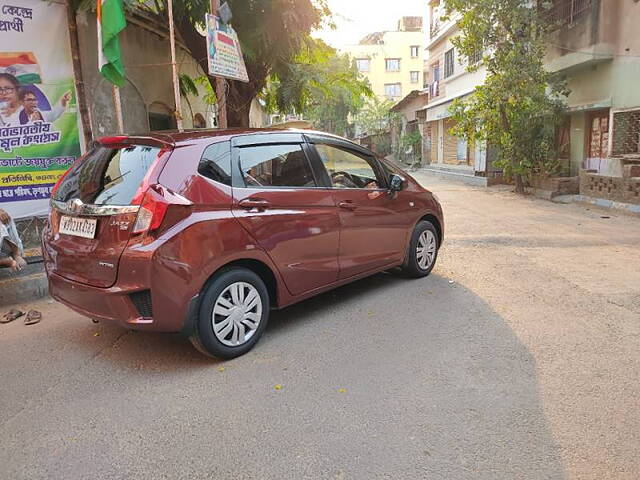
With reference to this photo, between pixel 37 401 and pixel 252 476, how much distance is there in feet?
5.38

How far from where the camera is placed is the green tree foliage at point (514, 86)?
1231 cm

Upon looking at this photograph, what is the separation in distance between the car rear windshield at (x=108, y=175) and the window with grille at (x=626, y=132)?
1140cm

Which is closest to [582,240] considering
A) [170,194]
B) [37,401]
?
[170,194]

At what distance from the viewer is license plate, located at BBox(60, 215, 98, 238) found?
11.1ft

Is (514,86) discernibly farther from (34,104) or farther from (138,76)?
(34,104)

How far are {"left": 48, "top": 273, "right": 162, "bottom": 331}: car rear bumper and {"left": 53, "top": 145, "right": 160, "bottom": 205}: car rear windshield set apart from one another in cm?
60

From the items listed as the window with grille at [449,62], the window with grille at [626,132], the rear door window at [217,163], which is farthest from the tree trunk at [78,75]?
the window with grille at [449,62]

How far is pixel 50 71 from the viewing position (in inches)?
262

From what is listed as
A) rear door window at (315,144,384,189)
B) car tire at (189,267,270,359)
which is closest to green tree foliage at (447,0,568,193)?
rear door window at (315,144,384,189)

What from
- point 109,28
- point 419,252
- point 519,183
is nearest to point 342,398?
point 419,252

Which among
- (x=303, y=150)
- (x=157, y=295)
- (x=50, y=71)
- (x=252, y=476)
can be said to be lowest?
(x=252, y=476)

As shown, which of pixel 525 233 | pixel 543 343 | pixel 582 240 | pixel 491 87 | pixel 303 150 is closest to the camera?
pixel 543 343

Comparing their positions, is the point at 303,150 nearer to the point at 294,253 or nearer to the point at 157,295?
the point at 294,253

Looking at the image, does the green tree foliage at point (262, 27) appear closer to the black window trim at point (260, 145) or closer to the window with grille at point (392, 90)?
the black window trim at point (260, 145)
